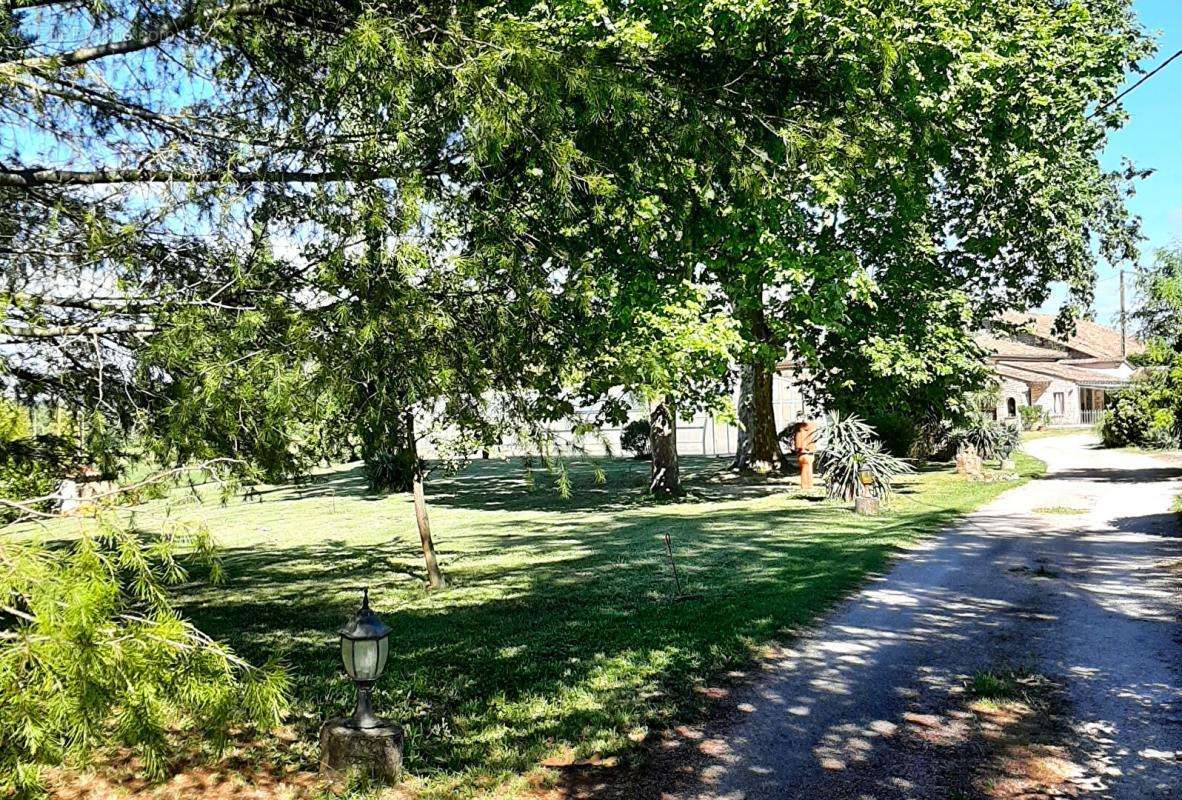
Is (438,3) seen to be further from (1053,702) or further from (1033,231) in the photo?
(1033,231)

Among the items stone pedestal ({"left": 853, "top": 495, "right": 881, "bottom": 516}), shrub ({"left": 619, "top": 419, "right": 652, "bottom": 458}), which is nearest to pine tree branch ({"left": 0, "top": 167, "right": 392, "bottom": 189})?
stone pedestal ({"left": 853, "top": 495, "right": 881, "bottom": 516})

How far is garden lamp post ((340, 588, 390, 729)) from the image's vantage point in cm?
537

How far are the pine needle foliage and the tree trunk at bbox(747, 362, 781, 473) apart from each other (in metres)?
24.9

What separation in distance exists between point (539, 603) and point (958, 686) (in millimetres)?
5025

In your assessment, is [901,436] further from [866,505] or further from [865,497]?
[866,505]

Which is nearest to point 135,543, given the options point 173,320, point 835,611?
point 173,320

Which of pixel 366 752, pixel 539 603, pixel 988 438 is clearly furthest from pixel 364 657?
pixel 988 438

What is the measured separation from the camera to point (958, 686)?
21.4 feet

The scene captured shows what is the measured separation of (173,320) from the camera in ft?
17.5

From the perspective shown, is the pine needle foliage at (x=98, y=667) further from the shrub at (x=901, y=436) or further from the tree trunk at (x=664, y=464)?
the shrub at (x=901, y=436)

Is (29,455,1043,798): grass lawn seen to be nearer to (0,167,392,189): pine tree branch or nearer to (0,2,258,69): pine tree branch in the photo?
(0,167,392,189): pine tree branch

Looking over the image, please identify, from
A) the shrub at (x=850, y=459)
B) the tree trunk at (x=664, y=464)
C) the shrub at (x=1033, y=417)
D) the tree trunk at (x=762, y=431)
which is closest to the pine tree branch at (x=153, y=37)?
the shrub at (x=850, y=459)

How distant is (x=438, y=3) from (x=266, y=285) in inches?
83.3

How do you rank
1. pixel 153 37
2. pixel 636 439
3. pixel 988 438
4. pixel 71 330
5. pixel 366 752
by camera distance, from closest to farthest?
pixel 366 752 → pixel 71 330 → pixel 153 37 → pixel 988 438 → pixel 636 439
